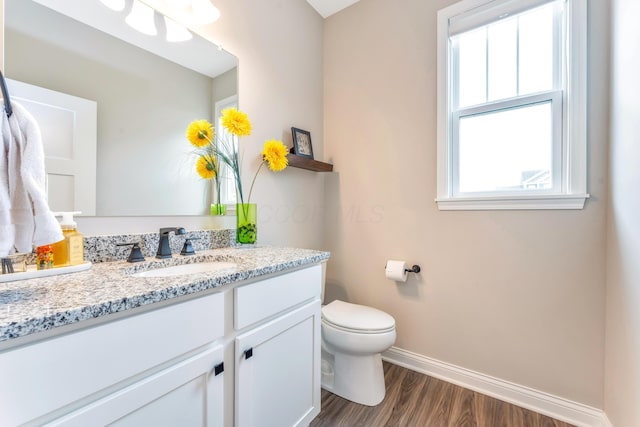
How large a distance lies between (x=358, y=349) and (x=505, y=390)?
0.87 m

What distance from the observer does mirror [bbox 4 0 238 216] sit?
94 centimetres

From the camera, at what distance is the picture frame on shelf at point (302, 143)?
6.07 feet

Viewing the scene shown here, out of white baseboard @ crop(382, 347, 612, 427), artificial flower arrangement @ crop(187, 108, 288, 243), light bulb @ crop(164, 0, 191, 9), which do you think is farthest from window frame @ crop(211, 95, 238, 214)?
white baseboard @ crop(382, 347, 612, 427)

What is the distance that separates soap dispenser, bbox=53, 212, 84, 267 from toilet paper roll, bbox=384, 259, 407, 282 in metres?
1.54

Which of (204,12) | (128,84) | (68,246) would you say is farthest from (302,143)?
(68,246)

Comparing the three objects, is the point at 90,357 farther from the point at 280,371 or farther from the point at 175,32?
the point at 175,32

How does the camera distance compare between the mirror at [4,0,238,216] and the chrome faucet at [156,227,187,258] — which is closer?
the mirror at [4,0,238,216]

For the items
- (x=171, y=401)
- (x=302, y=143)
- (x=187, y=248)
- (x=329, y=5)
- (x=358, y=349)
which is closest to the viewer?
(x=171, y=401)

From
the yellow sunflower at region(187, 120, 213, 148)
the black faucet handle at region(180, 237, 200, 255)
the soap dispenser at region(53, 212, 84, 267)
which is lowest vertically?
the black faucet handle at region(180, 237, 200, 255)

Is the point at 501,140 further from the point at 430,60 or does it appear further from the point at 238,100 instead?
the point at 238,100

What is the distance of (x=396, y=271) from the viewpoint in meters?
1.76

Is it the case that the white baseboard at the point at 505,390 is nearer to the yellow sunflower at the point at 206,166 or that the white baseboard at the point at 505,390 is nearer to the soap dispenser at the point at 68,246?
the yellow sunflower at the point at 206,166

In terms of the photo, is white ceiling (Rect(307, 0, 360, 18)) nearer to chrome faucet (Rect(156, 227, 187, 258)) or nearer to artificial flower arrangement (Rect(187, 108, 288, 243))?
artificial flower arrangement (Rect(187, 108, 288, 243))

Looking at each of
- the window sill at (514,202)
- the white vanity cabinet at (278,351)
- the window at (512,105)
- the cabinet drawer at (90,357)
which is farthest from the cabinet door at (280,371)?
the window at (512,105)
